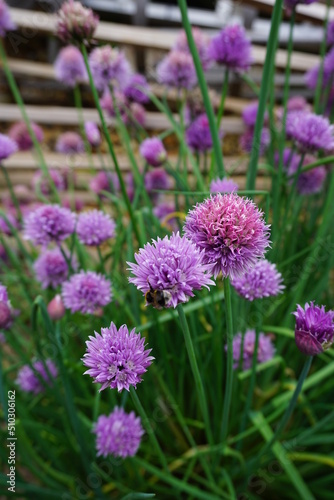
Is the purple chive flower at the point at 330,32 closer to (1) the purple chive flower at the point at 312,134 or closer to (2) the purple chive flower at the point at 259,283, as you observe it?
(1) the purple chive flower at the point at 312,134

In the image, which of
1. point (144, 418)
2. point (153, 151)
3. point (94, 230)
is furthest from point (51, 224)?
point (144, 418)

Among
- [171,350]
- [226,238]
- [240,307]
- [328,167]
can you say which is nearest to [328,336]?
[226,238]

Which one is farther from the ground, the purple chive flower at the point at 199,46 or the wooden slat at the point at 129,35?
the wooden slat at the point at 129,35

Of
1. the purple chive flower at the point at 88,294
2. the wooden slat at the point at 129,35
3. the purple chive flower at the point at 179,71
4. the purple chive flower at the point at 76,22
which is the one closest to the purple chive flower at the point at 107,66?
the purple chive flower at the point at 179,71

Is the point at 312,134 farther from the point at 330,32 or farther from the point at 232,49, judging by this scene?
the point at 330,32

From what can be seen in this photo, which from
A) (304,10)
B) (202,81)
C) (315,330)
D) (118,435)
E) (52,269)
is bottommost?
(118,435)

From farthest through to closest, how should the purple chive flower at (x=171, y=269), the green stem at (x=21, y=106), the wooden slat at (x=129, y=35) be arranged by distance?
the wooden slat at (x=129, y=35) < the green stem at (x=21, y=106) < the purple chive flower at (x=171, y=269)
